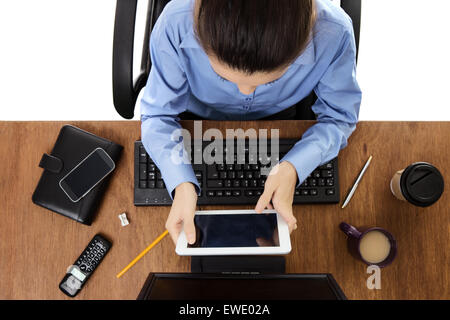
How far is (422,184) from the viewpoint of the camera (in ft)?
2.00

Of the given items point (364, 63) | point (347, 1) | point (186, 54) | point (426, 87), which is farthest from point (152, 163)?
point (426, 87)

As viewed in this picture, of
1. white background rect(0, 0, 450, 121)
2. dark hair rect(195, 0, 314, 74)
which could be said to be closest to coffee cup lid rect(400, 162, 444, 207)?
dark hair rect(195, 0, 314, 74)

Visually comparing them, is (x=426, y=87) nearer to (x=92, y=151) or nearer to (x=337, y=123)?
(x=337, y=123)

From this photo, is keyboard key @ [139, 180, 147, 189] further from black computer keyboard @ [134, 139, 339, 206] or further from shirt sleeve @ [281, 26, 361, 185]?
shirt sleeve @ [281, 26, 361, 185]

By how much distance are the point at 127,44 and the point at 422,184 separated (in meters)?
0.68

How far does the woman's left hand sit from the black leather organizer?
32cm

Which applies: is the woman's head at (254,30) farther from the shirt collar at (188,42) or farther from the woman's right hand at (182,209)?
the woman's right hand at (182,209)

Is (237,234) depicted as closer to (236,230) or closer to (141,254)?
(236,230)

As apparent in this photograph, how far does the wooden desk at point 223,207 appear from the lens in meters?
0.65

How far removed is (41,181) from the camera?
67 cm

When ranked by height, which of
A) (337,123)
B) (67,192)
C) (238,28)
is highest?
(238,28)

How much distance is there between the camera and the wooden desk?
65 cm

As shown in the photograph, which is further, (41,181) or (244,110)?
(244,110)

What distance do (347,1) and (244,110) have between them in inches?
13.7
